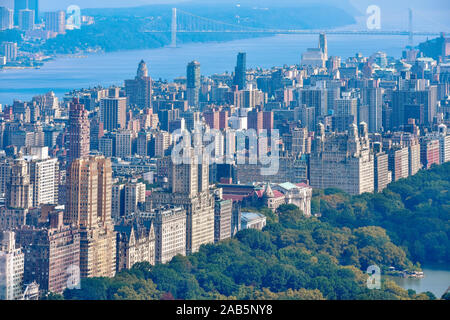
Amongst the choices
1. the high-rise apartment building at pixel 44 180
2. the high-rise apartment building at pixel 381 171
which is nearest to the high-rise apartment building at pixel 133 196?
the high-rise apartment building at pixel 44 180

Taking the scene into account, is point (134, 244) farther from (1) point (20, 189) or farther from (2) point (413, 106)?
(2) point (413, 106)

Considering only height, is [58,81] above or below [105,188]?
above

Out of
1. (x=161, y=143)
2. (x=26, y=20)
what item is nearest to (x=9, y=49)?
(x=26, y=20)

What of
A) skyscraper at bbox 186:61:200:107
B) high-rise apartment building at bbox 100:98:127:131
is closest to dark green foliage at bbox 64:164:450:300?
high-rise apartment building at bbox 100:98:127:131

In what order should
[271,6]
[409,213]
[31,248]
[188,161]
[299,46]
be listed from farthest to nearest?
[299,46], [271,6], [409,213], [188,161], [31,248]

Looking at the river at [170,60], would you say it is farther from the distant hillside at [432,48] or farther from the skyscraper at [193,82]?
the skyscraper at [193,82]

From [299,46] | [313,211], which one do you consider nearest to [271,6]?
[299,46]
